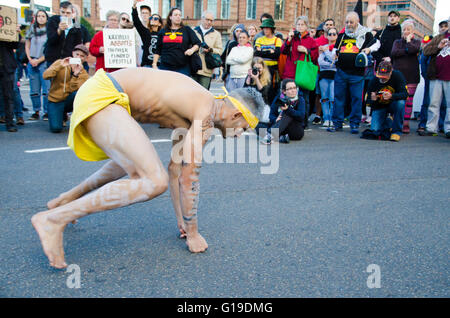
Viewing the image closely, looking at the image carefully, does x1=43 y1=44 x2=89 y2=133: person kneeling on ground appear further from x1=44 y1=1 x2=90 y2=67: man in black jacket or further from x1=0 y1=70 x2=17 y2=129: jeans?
x1=0 y1=70 x2=17 y2=129: jeans

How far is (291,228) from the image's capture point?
329 centimetres

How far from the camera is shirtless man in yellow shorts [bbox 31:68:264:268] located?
244cm

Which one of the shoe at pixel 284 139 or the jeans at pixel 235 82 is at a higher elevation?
the jeans at pixel 235 82

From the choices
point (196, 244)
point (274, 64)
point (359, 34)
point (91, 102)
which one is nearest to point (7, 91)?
point (274, 64)

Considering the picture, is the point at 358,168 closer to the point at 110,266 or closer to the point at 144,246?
the point at 144,246

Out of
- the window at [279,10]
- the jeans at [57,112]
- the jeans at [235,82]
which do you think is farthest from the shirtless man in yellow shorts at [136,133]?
the window at [279,10]

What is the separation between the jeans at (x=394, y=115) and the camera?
743 cm

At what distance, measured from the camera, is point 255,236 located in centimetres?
313

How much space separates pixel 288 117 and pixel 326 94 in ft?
6.15

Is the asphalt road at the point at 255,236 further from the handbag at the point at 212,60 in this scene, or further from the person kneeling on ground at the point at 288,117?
the handbag at the point at 212,60

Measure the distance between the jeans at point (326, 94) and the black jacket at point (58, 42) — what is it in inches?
192

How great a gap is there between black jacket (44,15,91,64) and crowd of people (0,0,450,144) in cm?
2

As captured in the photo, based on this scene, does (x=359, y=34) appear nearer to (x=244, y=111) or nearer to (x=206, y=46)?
(x=206, y=46)
